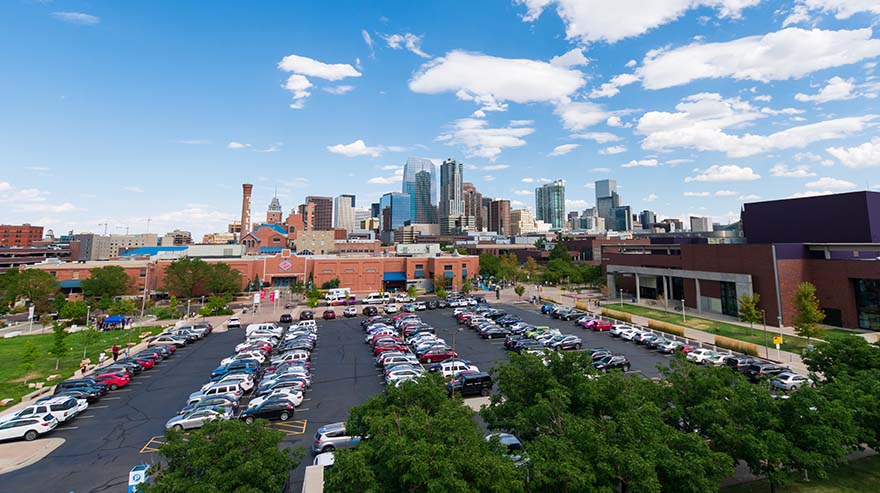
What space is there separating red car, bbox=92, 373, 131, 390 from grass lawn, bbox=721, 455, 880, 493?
124 ft

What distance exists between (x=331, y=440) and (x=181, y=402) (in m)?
14.3

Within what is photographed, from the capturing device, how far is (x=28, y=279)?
187ft

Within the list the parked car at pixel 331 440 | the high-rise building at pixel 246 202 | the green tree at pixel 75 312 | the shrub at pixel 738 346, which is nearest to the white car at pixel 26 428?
the parked car at pixel 331 440

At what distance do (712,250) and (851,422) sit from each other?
147 ft

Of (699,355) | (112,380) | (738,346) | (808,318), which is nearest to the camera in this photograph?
(112,380)

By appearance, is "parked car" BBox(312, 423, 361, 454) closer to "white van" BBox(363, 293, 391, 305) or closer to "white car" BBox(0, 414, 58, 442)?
"white car" BBox(0, 414, 58, 442)

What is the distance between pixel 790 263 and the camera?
4503 centimetres

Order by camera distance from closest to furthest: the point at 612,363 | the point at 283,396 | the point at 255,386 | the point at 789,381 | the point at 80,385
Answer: the point at 283,396 → the point at 789,381 → the point at 80,385 → the point at 255,386 → the point at 612,363

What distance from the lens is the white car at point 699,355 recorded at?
31.7 metres

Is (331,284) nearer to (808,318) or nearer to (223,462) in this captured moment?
(223,462)

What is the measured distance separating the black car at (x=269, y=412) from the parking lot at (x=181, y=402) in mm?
491

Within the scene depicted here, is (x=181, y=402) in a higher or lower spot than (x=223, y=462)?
lower

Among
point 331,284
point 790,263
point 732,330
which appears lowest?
point 732,330

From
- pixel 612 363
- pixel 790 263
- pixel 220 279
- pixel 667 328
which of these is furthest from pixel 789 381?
pixel 220 279
